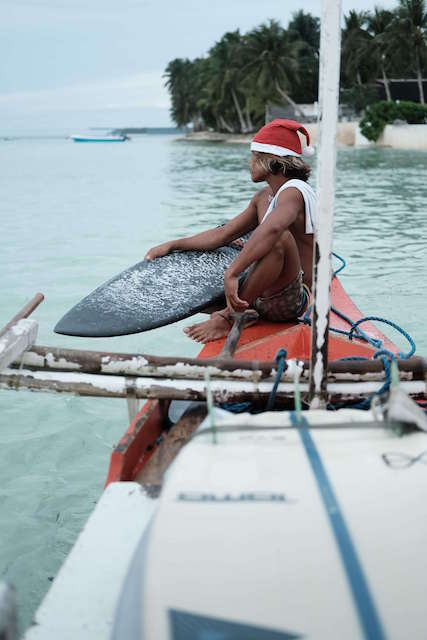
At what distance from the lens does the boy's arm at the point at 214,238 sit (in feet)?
13.0

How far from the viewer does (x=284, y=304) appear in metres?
3.51

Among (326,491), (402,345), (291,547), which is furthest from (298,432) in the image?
(402,345)

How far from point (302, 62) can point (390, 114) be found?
11.8 m

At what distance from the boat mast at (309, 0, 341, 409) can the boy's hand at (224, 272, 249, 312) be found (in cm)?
124

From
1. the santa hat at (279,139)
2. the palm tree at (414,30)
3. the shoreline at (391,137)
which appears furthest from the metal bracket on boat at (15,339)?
the palm tree at (414,30)

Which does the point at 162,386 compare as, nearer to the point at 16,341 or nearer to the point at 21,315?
the point at 16,341

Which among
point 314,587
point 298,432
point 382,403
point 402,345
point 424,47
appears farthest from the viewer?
point 424,47

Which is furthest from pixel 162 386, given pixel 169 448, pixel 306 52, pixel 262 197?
pixel 306 52

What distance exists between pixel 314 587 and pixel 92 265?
28.9ft

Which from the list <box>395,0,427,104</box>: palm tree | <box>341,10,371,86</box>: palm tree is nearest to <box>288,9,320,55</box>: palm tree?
Result: <box>341,10,371,86</box>: palm tree

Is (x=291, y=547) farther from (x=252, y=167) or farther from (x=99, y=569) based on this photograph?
(x=252, y=167)

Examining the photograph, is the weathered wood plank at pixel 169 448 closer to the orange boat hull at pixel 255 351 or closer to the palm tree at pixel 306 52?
the orange boat hull at pixel 255 351

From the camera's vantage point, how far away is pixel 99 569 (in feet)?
5.51

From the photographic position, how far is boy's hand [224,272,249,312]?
11.2 ft
